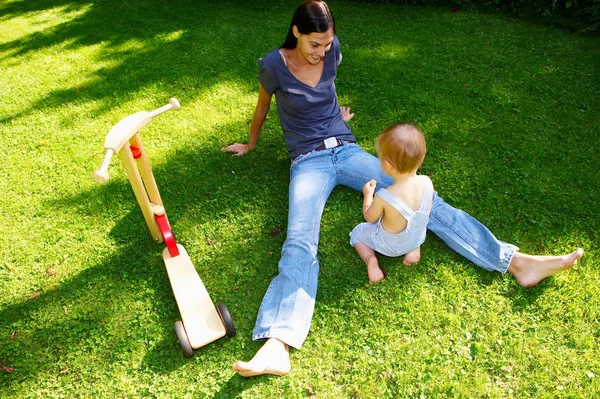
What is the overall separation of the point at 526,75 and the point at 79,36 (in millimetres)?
6205

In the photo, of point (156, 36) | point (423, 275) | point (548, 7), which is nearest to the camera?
point (423, 275)

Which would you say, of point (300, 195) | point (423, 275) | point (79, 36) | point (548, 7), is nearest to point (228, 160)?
point (300, 195)

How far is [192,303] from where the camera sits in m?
2.71

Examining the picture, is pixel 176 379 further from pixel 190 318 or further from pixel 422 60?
pixel 422 60

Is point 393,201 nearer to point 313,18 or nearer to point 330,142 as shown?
point 330,142

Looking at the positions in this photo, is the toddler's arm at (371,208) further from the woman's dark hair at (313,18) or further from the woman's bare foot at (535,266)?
the woman's dark hair at (313,18)

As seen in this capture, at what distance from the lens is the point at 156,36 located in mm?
6188

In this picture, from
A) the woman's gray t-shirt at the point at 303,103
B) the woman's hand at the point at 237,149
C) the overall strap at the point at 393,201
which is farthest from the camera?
the woman's hand at the point at 237,149

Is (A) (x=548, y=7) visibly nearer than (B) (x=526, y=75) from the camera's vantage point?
No

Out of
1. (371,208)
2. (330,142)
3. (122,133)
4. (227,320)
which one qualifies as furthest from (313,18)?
(227,320)

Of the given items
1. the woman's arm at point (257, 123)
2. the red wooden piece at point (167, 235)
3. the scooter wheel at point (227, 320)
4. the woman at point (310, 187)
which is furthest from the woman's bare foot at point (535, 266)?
the red wooden piece at point (167, 235)

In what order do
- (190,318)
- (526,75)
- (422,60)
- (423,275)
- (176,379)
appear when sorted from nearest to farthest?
(176,379) → (190,318) → (423,275) → (526,75) → (422,60)

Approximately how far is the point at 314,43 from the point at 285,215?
1.30 metres

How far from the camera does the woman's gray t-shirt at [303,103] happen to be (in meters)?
3.19
